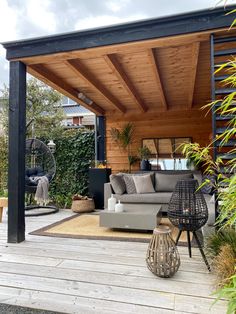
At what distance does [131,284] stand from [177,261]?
434 mm

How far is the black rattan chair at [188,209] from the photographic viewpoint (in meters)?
2.29

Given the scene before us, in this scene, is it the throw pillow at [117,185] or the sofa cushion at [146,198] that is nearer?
the sofa cushion at [146,198]

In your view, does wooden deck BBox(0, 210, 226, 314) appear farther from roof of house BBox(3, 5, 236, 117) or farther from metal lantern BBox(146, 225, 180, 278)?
roof of house BBox(3, 5, 236, 117)

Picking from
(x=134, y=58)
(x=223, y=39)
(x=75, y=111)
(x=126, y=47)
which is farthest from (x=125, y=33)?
(x=75, y=111)

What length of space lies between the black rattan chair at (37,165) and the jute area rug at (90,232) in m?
1.13

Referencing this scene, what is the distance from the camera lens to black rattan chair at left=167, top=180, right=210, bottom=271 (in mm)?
2295

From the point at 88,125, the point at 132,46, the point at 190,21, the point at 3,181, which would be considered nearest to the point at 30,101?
the point at 88,125

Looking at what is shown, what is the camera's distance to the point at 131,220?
3.35 metres

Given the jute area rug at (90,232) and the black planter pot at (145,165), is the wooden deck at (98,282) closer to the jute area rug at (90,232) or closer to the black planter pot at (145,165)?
the jute area rug at (90,232)

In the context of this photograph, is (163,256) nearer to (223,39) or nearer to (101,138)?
(223,39)

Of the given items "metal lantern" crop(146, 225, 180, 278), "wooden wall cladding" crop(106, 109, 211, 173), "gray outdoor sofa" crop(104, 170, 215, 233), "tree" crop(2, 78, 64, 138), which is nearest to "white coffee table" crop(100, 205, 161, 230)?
"gray outdoor sofa" crop(104, 170, 215, 233)

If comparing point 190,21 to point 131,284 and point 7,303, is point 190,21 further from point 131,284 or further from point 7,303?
point 7,303

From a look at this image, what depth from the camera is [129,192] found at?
189 inches

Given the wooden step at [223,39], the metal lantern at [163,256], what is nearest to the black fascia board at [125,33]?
the wooden step at [223,39]
